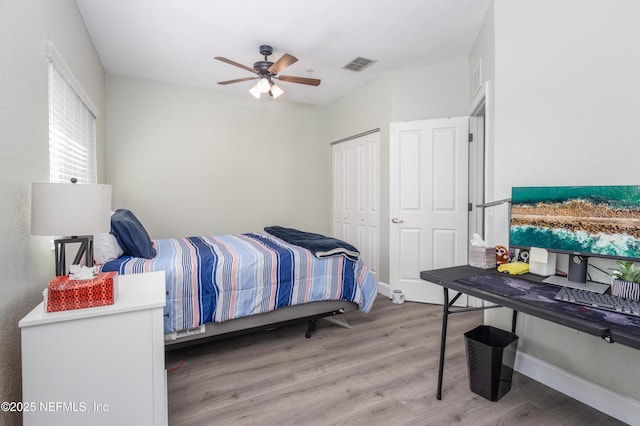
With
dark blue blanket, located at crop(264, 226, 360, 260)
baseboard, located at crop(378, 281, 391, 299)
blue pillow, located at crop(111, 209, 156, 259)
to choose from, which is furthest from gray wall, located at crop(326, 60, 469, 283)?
blue pillow, located at crop(111, 209, 156, 259)

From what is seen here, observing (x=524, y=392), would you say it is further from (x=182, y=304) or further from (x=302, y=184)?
(x=302, y=184)

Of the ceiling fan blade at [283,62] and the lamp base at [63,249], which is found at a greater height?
the ceiling fan blade at [283,62]

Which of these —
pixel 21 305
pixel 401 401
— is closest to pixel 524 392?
pixel 401 401

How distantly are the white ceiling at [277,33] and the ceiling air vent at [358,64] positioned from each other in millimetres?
70

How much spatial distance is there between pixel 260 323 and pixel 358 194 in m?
2.46

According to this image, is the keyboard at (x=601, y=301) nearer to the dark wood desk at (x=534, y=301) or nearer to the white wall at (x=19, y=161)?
the dark wood desk at (x=534, y=301)

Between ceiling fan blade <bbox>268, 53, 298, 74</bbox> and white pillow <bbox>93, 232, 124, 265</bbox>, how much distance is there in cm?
196

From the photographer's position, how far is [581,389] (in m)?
1.84

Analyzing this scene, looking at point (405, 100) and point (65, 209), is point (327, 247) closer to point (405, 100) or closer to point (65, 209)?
point (65, 209)

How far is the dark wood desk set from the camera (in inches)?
46.7

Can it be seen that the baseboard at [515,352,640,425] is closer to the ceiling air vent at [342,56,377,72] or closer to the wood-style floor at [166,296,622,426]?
the wood-style floor at [166,296,622,426]

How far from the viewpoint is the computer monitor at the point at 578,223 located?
1555mm

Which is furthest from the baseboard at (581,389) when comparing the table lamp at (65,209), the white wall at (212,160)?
the white wall at (212,160)

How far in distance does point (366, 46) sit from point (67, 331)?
126 inches
